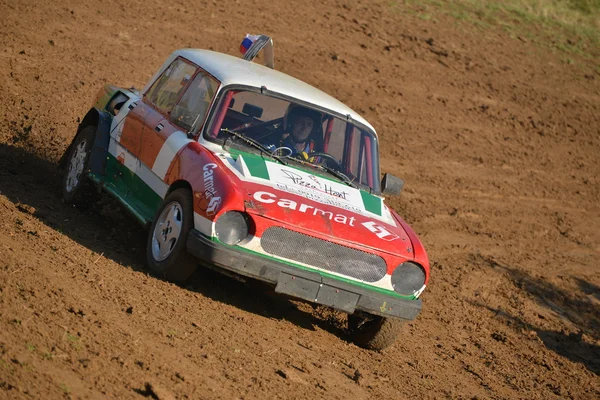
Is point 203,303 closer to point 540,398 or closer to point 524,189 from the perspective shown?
point 540,398

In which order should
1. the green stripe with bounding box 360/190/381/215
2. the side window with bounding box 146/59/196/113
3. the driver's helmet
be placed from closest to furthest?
the green stripe with bounding box 360/190/381/215
the driver's helmet
the side window with bounding box 146/59/196/113

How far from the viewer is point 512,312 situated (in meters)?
9.67

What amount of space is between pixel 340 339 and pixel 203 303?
4.21 feet

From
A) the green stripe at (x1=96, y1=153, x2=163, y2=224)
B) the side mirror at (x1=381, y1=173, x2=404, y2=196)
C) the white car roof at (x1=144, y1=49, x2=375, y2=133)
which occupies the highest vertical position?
the white car roof at (x1=144, y1=49, x2=375, y2=133)

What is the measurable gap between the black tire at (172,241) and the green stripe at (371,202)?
1.47 meters

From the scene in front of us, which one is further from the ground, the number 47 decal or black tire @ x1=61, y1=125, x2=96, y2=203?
the number 47 decal

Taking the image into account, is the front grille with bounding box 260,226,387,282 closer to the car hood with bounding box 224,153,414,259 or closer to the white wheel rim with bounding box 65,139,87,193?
the car hood with bounding box 224,153,414,259

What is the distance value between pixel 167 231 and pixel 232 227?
74cm

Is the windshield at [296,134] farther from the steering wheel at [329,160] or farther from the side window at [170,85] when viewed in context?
the side window at [170,85]

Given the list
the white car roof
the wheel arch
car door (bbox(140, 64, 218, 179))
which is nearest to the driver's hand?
the white car roof

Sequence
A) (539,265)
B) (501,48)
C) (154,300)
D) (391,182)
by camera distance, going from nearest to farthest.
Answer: (154,300), (391,182), (539,265), (501,48)

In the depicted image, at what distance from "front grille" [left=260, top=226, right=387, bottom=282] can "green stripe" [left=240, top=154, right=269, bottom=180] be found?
0.58 meters

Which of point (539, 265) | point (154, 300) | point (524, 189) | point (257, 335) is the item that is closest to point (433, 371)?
point (257, 335)

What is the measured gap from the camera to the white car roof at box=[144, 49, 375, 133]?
7809mm
